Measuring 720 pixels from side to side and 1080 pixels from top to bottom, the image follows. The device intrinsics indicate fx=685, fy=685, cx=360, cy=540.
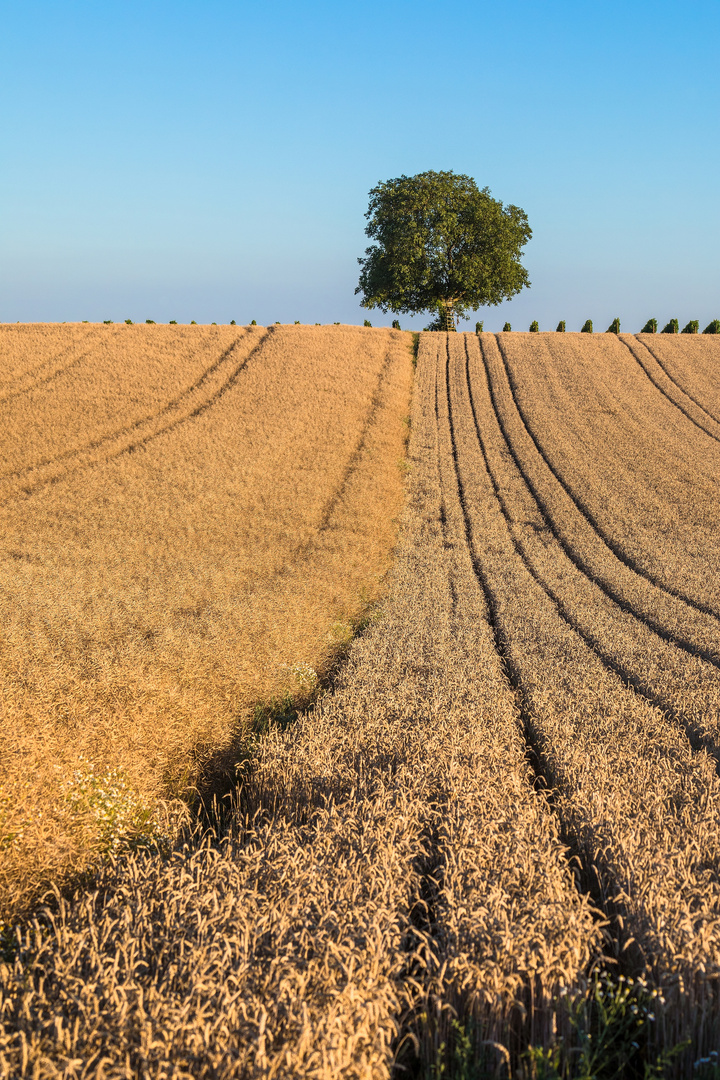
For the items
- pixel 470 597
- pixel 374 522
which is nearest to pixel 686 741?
pixel 470 597

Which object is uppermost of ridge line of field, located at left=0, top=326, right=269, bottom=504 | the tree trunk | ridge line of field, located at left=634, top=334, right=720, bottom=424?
the tree trunk

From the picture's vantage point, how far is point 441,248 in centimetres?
5156

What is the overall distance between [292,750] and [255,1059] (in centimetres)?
349

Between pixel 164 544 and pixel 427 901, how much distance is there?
42.8 feet

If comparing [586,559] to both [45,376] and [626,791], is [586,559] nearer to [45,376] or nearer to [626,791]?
[626,791]

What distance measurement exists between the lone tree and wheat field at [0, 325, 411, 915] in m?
13.6

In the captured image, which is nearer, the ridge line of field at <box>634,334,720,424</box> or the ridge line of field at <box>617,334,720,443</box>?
the ridge line of field at <box>617,334,720,443</box>

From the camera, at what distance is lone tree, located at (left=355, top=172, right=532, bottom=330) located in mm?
50188

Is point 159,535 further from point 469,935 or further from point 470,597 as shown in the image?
point 469,935

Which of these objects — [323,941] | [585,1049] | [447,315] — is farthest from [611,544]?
[447,315]

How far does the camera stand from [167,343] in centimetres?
3809

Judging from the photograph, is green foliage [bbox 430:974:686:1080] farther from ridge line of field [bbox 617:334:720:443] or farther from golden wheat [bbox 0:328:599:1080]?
ridge line of field [bbox 617:334:720:443]

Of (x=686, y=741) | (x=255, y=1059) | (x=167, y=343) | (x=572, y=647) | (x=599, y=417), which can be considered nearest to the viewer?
(x=255, y=1059)

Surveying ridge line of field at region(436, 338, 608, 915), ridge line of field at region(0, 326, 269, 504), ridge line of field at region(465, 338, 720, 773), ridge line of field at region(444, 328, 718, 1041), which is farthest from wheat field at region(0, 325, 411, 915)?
ridge line of field at region(465, 338, 720, 773)
